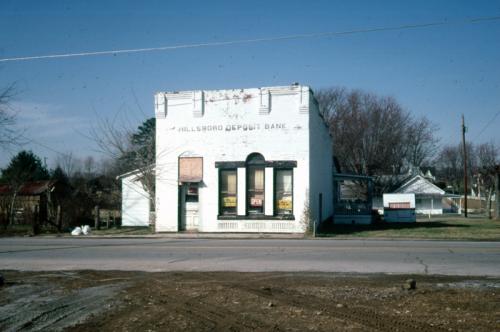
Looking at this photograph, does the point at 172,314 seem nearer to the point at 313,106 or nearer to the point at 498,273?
the point at 498,273

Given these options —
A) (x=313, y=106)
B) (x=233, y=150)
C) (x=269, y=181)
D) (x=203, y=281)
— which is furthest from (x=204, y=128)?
(x=203, y=281)

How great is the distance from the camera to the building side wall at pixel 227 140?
79.4 feet

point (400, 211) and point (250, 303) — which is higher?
point (400, 211)

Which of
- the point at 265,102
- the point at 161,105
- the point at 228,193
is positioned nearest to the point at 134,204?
the point at 161,105

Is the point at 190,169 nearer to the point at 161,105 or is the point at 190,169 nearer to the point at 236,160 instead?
the point at 236,160

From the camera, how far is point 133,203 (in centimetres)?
3444

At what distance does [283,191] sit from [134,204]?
14.1 meters

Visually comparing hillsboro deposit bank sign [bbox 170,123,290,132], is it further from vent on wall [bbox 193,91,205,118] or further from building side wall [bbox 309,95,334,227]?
building side wall [bbox 309,95,334,227]

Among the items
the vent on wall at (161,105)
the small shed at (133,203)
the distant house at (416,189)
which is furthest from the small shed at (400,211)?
the distant house at (416,189)

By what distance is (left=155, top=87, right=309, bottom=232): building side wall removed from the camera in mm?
24203

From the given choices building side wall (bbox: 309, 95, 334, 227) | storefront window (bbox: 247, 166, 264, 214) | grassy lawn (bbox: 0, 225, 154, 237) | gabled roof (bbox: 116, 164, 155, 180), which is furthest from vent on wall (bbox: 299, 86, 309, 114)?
grassy lawn (bbox: 0, 225, 154, 237)

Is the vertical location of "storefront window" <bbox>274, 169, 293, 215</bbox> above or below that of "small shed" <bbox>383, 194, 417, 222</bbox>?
above

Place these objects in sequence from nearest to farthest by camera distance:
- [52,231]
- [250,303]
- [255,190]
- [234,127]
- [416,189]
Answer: [250,303]
[255,190]
[234,127]
[52,231]
[416,189]

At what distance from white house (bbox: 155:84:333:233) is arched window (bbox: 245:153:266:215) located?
0.05 meters
